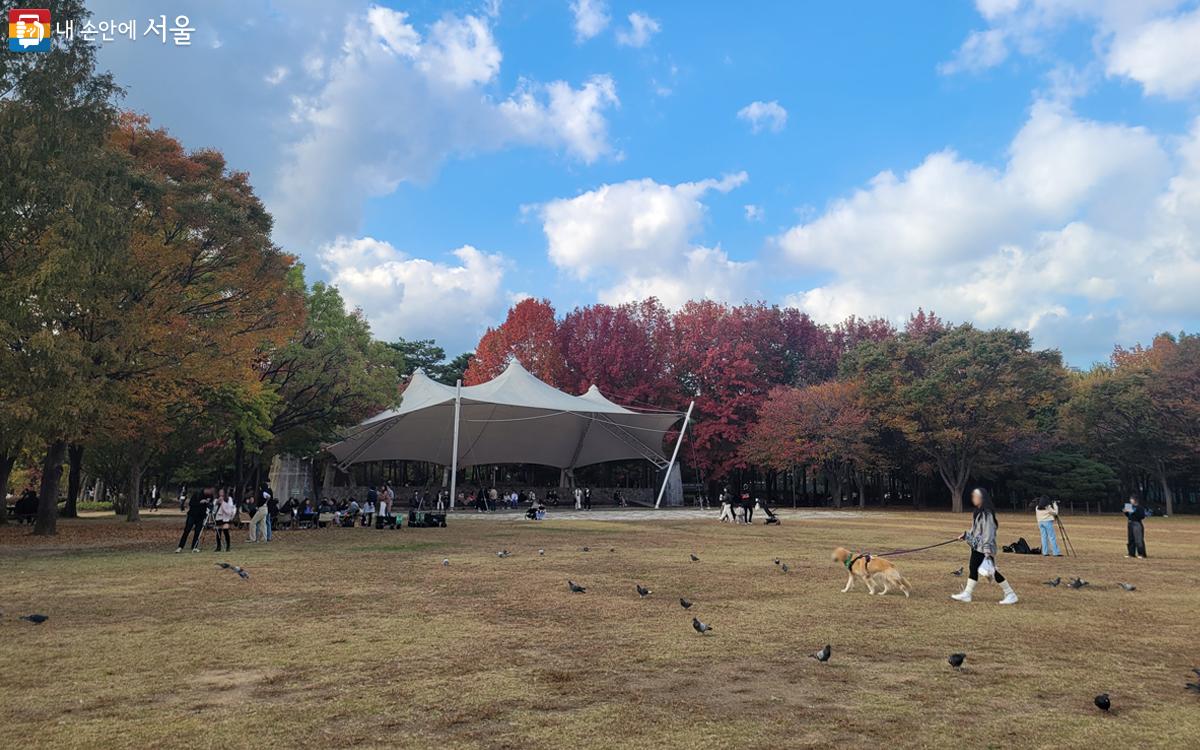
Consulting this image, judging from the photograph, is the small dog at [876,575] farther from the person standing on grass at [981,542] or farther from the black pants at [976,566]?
the black pants at [976,566]

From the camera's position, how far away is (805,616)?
280 inches

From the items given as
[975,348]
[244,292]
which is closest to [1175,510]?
[975,348]

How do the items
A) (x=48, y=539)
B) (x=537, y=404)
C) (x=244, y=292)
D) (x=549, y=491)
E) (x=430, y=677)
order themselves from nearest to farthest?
(x=430, y=677) < (x=48, y=539) < (x=244, y=292) < (x=537, y=404) < (x=549, y=491)

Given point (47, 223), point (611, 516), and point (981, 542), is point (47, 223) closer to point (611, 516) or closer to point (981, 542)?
point (981, 542)

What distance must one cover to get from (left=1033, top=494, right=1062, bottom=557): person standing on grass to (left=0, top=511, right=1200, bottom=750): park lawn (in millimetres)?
2148

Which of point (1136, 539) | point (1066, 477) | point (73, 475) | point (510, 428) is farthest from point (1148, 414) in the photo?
point (73, 475)

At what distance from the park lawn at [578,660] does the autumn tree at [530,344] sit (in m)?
34.3

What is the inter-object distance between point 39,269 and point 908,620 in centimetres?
1385

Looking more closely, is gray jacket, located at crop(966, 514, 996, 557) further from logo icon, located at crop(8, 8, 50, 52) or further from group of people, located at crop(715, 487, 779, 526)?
logo icon, located at crop(8, 8, 50, 52)

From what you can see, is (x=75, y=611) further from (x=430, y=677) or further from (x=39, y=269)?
(x=39, y=269)

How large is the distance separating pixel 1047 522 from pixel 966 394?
24.5 meters

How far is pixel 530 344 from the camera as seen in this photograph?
149 feet

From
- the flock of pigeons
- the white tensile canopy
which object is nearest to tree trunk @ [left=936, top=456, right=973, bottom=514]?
the white tensile canopy

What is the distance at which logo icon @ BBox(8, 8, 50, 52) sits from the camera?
12.8 metres
